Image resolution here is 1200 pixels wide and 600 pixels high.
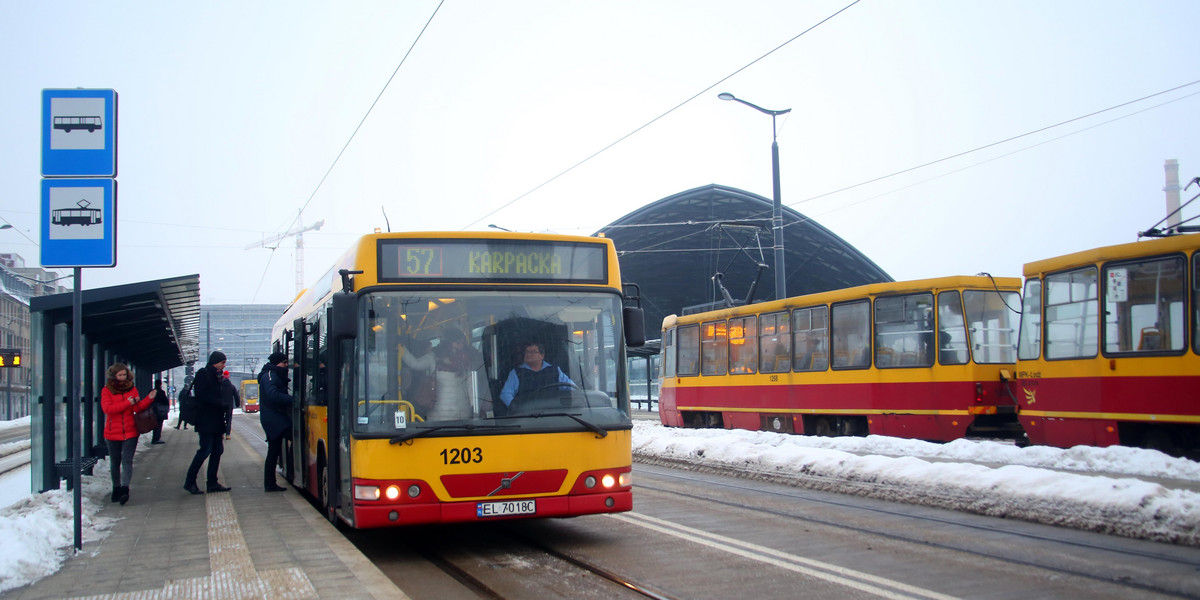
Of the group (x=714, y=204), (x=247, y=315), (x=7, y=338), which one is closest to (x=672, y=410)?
(x=714, y=204)

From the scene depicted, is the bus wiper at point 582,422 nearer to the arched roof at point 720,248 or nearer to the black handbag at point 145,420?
the black handbag at point 145,420

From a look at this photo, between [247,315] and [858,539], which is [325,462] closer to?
[858,539]

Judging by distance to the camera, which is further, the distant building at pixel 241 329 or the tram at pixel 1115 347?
the distant building at pixel 241 329

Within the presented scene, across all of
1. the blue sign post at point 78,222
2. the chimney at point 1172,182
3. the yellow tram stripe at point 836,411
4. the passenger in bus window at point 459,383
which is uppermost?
the chimney at point 1172,182

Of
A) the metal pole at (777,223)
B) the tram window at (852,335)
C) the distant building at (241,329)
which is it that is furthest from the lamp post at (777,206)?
the distant building at (241,329)

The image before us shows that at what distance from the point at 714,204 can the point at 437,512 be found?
1671 inches

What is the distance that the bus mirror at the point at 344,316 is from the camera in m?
7.42

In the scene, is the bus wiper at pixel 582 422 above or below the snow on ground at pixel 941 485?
above

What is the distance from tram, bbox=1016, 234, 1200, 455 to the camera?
11891mm

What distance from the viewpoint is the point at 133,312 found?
13.8 metres

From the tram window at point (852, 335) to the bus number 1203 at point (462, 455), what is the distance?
12219mm

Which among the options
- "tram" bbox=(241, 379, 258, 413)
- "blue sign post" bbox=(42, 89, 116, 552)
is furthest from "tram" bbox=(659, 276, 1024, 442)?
"tram" bbox=(241, 379, 258, 413)

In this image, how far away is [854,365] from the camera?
61.2ft

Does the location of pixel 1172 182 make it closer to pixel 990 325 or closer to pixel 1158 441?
pixel 990 325
